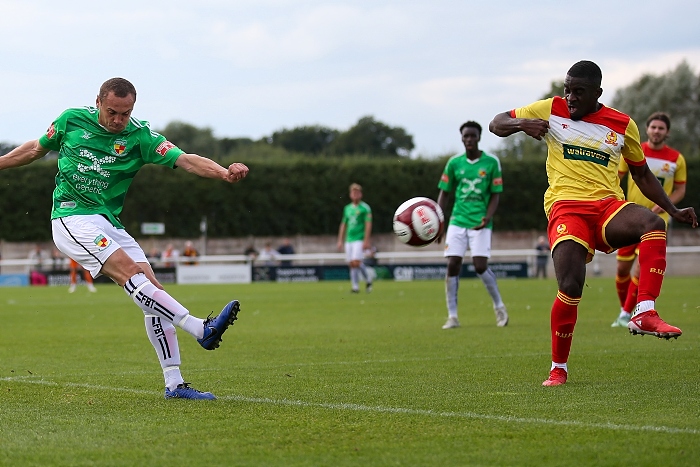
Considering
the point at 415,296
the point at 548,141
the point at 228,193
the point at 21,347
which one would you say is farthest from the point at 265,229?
the point at 548,141

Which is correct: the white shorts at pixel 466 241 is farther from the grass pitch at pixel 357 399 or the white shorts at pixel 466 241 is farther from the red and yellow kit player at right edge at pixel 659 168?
the red and yellow kit player at right edge at pixel 659 168

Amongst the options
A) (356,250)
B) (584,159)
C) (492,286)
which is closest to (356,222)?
(356,250)

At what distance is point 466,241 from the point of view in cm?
1416

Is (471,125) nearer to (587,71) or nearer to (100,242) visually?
(587,71)

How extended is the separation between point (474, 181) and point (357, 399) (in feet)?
25.1

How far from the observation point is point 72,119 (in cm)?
711

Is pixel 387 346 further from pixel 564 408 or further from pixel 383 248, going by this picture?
pixel 383 248

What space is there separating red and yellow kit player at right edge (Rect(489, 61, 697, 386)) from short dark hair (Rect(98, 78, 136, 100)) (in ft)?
8.95

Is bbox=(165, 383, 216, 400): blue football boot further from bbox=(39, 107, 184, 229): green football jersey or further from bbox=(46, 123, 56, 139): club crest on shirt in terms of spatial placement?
bbox=(46, 123, 56, 139): club crest on shirt

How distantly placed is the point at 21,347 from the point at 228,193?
36256 millimetres

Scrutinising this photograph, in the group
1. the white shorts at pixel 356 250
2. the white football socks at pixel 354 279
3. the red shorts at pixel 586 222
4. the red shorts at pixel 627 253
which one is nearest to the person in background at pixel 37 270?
the white football socks at pixel 354 279

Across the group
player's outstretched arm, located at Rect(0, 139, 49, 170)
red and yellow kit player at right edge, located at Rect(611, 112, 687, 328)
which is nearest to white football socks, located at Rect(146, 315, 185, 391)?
player's outstretched arm, located at Rect(0, 139, 49, 170)

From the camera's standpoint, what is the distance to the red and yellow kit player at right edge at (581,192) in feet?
24.0

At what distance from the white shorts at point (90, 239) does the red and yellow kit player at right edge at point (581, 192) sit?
295 centimetres
